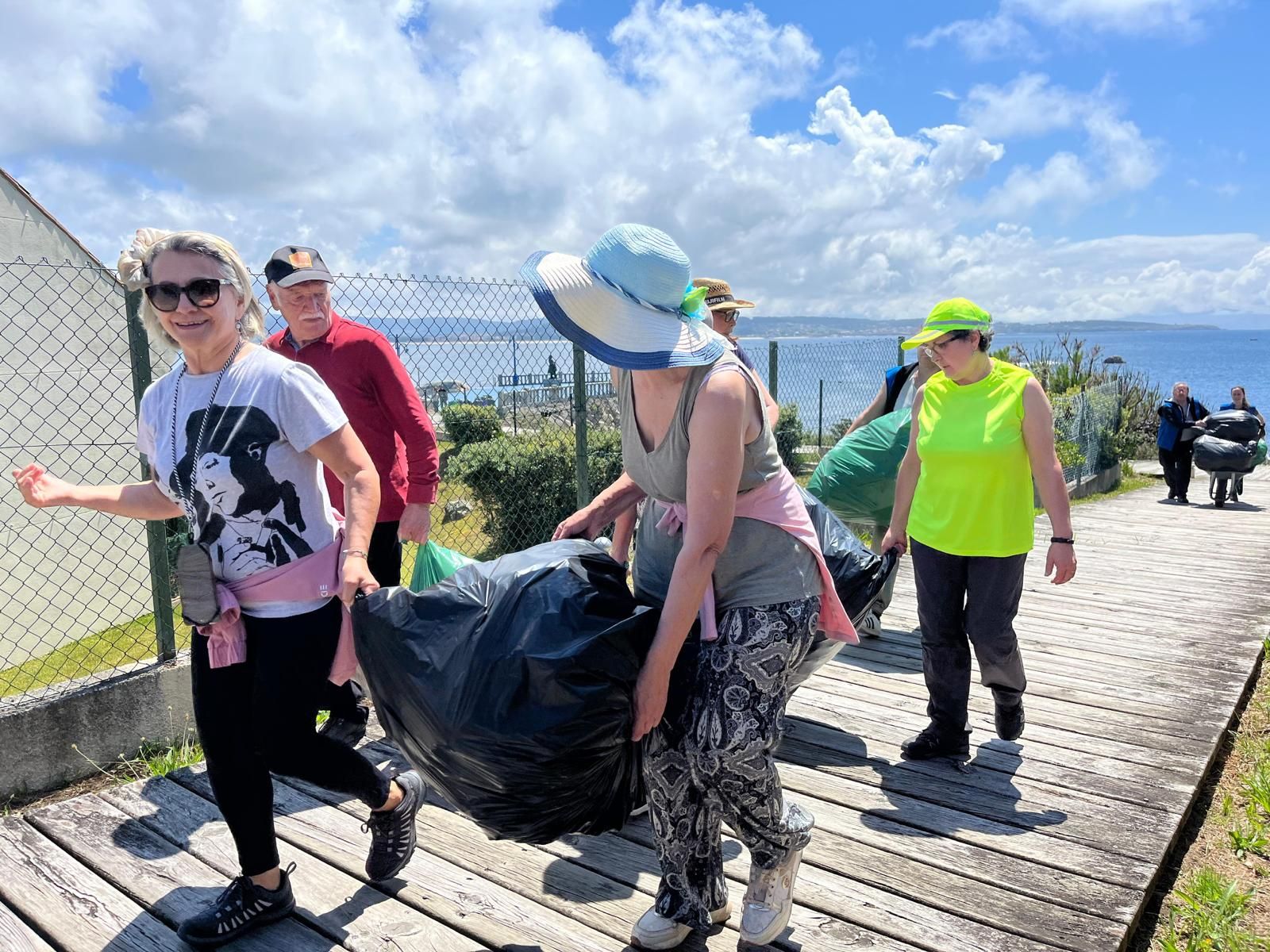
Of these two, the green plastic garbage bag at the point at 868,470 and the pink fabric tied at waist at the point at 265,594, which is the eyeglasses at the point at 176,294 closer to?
the pink fabric tied at waist at the point at 265,594

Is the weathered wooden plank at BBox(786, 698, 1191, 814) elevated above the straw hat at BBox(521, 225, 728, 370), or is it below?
below

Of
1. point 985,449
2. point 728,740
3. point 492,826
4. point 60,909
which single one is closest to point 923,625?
point 985,449

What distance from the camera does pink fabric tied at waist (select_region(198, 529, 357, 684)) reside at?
7.14 ft

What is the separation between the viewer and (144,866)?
276 centimetres

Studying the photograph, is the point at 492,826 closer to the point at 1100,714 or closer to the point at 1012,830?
the point at 1012,830

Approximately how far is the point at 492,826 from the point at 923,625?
6.52 ft

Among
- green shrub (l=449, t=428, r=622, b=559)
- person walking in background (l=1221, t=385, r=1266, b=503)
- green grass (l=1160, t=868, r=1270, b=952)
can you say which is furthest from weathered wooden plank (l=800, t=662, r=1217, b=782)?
person walking in background (l=1221, t=385, r=1266, b=503)

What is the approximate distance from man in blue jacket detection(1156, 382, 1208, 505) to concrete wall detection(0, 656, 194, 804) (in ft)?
35.7

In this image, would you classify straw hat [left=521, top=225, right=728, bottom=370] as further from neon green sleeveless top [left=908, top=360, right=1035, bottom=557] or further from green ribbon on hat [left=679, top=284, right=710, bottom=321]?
neon green sleeveless top [left=908, top=360, right=1035, bottom=557]

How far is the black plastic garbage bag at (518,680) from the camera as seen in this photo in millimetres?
1820

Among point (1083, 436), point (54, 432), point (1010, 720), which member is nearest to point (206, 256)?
point (1010, 720)

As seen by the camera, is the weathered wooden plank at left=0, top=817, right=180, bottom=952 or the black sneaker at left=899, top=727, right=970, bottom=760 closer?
the weathered wooden plank at left=0, top=817, right=180, bottom=952

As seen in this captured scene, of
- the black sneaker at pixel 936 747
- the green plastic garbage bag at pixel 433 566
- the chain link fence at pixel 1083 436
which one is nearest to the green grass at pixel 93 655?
the green plastic garbage bag at pixel 433 566

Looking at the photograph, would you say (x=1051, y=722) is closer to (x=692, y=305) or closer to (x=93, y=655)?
(x=692, y=305)
